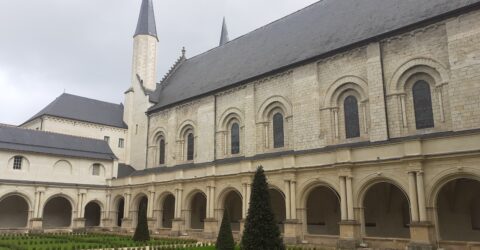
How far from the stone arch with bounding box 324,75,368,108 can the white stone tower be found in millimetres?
20076

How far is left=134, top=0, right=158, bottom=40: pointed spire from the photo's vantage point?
42.3 metres

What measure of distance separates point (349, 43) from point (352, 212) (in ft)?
32.2

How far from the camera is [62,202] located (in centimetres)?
3628

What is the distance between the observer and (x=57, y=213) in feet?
117

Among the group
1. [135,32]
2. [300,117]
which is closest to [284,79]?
[300,117]

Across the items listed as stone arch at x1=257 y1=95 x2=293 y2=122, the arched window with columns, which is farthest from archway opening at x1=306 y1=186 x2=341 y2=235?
stone arch at x1=257 y1=95 x2=293 y2=122

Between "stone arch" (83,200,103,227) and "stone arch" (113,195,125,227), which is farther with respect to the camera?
"stone arch" (83,200,103,227)

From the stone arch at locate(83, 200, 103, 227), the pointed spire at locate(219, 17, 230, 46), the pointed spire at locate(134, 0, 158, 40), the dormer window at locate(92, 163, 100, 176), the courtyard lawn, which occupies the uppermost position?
the pointed spire at locate(219, 17, 230, 46)

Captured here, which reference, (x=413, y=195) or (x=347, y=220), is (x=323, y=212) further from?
(x=413, y=195)

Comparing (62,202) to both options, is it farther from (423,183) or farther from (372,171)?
(423,183)

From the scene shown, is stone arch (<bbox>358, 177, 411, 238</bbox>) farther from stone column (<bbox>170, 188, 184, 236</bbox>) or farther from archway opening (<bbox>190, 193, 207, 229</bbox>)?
archway opening (<bbox>190, 193, 207, 229</bbox>)

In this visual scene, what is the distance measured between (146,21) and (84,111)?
37.4ft

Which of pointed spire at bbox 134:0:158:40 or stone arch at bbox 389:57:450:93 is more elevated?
pointed spire at bbox 134:0:158:40

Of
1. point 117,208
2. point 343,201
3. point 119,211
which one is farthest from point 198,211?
point 343,201
